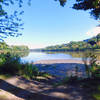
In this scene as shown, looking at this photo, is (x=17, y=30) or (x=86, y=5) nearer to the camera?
(x=86, y=5)

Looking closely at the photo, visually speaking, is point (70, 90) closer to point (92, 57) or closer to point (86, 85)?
point (86, 85)

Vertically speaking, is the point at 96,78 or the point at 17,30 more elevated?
the point at 17,30

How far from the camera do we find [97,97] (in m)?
3.65

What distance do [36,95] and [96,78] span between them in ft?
9.96

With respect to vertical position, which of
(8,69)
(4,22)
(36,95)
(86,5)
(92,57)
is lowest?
(36,95)

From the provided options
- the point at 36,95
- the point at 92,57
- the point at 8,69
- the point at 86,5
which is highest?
the point at 86,5

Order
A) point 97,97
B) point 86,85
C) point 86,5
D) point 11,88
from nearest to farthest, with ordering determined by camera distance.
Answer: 1. point 97,97
2. point 86,85
3. point 11,88
4. point 86,5

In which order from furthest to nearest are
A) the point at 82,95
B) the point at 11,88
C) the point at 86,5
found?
the point at 86,5
the point at 11,88
the point at 82,95

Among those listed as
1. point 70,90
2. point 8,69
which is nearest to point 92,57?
point 70,90

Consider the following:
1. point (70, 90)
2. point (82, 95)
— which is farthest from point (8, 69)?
point (82, 95)

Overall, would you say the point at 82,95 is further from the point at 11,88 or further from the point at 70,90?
the point at 11,88

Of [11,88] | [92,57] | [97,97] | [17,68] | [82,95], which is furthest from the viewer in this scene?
[17,68]

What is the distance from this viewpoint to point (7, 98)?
379cm

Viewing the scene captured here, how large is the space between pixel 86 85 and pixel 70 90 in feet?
2.69
